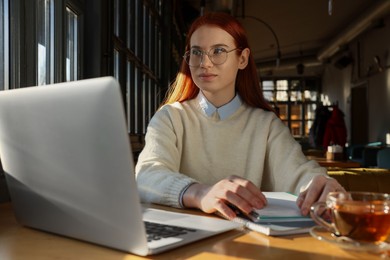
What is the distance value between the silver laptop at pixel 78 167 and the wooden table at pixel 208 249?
0.02 m

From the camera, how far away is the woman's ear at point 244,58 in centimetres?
170

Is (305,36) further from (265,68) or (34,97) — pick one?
(34,97)

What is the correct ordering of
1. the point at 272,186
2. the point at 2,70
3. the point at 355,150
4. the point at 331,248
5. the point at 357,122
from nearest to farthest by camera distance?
the point at 331,248 → the point at 2,70 → the point at 272,186 → the point at 355,150 → the point at 357,122

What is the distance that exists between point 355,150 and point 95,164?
8.65 meters

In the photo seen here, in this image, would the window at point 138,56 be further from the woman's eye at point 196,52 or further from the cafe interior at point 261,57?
the woman's eye at point 196,52

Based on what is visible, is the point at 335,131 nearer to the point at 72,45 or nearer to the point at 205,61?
the point at 72,45

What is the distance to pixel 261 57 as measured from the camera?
1598 centimetres

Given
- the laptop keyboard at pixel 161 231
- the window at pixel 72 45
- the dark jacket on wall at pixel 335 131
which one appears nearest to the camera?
the laptop keyboard at pixel 161 231

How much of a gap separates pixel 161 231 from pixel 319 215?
30 cm

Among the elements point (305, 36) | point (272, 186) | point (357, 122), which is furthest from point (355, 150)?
point (272, 186)

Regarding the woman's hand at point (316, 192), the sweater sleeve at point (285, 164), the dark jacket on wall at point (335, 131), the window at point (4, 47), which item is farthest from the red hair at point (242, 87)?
the dark jacket on wall at point (335, 131)

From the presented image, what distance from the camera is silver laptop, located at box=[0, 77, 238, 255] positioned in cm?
68

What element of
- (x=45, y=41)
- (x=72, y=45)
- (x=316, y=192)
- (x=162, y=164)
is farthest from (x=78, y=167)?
(x=72, y=45)

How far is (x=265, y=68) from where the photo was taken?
16172 mm
